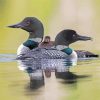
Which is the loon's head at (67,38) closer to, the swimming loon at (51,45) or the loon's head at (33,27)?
the swimming loon at (51,45)

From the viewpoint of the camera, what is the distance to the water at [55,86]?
823cm

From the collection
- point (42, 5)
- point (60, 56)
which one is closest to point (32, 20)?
point (60, 56)

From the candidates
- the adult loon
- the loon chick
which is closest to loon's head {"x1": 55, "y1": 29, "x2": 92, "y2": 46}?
the adult loon

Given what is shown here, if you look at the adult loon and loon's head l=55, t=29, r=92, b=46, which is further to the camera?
loon's head l=55, t=29, r=92, b=46

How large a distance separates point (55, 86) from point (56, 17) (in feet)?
39.5

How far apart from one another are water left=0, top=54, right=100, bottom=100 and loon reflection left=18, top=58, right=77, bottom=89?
0.07m

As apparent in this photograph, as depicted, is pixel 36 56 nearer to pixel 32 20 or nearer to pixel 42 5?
pixel 32 20

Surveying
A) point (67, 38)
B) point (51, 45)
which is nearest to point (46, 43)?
point (51, 45)

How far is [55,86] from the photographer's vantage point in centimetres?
923

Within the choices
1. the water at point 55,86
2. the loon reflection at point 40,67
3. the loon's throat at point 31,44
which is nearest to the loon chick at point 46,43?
the loon's throat at point 31,44

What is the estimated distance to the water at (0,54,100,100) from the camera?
27.0ft

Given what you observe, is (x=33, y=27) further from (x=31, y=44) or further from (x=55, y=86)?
(x=55, y=86)

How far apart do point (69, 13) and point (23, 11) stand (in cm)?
153

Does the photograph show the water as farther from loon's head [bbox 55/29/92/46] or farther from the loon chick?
loon's head [bbox 55/29/92/46]
